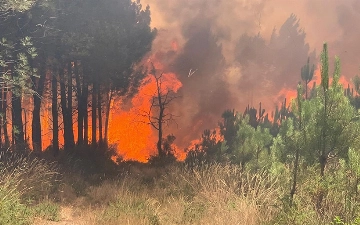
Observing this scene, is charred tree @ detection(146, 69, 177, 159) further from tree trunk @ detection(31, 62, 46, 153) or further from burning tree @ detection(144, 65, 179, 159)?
tree trunk @ detection(31, 62, 46, 153)

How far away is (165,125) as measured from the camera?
16469 mm

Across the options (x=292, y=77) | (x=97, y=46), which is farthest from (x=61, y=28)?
(x=292, y=77)

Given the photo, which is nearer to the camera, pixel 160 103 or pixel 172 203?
pixel 172 203

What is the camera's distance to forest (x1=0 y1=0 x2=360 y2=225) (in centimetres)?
512

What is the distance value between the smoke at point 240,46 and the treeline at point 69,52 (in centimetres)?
328

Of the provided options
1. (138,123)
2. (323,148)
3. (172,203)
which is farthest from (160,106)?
(323,148)

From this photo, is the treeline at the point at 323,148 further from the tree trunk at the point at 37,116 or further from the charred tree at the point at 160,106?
the charred tree at the point at 160,106

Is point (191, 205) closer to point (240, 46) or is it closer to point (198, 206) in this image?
point (198, 206)

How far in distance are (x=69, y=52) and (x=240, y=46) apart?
33.1 ft

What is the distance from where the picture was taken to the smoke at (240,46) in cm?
1702

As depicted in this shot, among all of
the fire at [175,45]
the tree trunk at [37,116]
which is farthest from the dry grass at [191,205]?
the fire at [175,45]

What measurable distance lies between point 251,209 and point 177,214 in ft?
5.39

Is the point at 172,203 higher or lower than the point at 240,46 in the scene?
lower

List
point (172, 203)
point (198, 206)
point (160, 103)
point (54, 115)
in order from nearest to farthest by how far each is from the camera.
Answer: point (198, 206) → point (172, 203) → point (54, 115) → point (160, 103)
